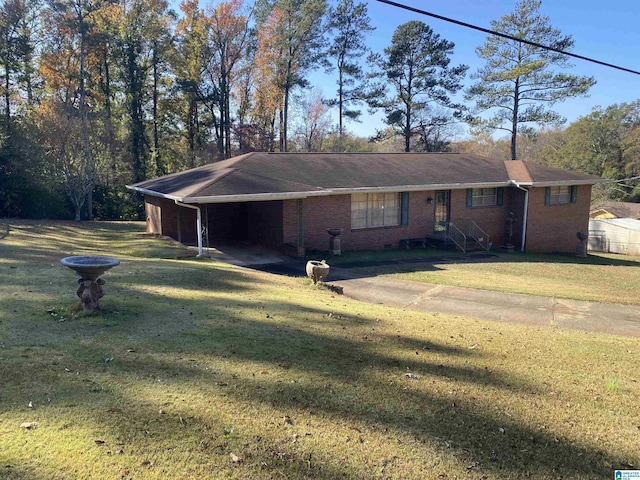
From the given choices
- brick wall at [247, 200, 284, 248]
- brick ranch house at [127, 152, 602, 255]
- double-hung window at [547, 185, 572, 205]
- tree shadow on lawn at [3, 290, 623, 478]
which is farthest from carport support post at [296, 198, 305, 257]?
double-hung window at [547, 185, 572, 205]

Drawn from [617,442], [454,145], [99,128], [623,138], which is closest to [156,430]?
[617,442]

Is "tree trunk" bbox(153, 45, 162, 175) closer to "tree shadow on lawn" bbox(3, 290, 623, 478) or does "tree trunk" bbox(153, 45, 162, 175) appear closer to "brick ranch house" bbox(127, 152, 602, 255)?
"brick ranch house" bbox(127, 152, 602, 255)

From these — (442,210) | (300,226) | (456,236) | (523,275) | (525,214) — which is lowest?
(523,275)

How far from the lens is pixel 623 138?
54188mm

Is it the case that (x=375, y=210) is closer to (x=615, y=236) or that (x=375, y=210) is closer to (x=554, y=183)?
(x=554, y=183)

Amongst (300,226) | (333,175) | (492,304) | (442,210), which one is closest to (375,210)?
(333,175)

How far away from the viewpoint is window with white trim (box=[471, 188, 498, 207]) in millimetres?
22328

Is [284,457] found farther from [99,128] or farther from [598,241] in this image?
[598,241]

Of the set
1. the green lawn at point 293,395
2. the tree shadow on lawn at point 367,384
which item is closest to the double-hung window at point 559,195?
the green lawn at point 293,395

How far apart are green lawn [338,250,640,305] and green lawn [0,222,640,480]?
508 centimetres

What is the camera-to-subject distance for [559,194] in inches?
928

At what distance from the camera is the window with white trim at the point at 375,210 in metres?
19.3

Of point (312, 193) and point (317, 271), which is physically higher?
point (312, 193)

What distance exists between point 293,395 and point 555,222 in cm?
2233
